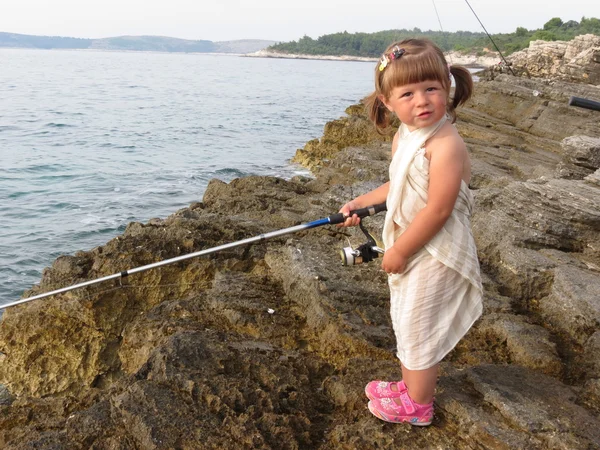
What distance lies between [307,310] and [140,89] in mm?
45140

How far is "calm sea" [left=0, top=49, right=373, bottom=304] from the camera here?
11055mm

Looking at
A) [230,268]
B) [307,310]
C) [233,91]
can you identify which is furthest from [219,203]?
[233,91]

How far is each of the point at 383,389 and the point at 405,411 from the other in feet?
0.60

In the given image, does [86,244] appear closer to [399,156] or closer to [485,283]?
[485,283]

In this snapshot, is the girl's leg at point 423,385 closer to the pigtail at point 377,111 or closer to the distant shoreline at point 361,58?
the pigtail at point 377,111

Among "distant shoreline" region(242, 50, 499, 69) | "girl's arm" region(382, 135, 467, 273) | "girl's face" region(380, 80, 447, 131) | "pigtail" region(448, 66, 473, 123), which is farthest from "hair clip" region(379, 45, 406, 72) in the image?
"distant shoreline" region(242, 50, 499, 69)

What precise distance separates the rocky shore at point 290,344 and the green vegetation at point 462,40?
74188mm

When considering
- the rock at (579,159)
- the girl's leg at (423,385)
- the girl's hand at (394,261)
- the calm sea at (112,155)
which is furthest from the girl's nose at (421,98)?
the calm sea at (112,155)

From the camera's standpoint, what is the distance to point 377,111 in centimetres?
306

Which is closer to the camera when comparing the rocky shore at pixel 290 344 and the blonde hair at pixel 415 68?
the blonde hair at pixel 415 68

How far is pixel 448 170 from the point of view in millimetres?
2617

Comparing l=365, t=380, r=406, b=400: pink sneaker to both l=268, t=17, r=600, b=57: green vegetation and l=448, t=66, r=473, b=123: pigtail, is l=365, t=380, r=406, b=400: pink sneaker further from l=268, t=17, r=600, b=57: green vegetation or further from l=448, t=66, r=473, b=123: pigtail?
l=268, t=17, r=600, b=57: green vegetation

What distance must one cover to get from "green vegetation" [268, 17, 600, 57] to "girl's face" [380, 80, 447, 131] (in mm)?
76389

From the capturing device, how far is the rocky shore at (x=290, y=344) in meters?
2.79
